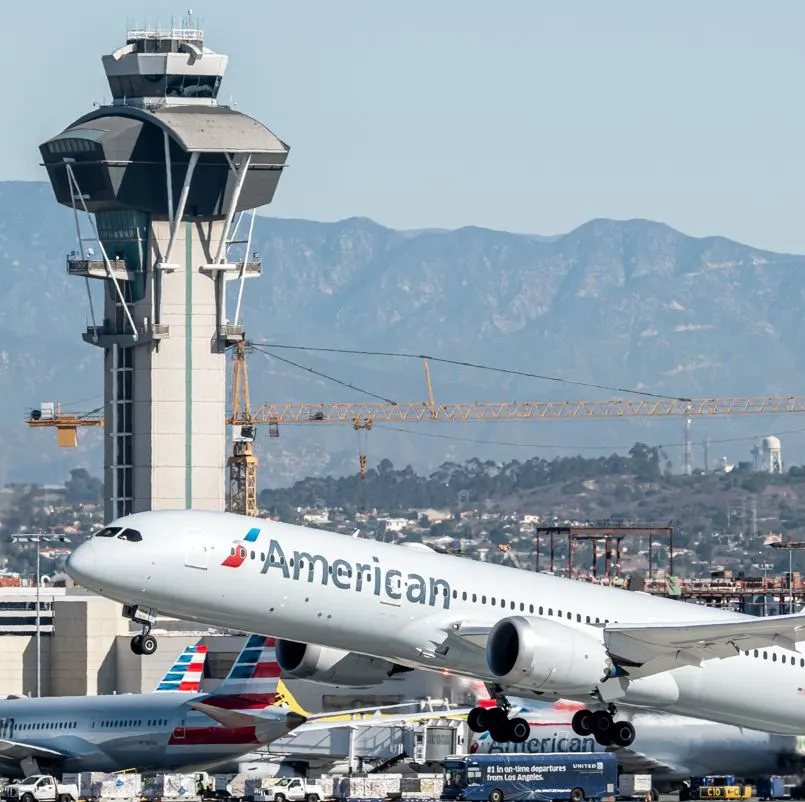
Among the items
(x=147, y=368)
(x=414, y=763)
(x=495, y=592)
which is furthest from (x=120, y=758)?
(x=147, y=368)

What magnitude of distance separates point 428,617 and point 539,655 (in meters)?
3.70

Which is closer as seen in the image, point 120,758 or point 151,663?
point 120,758

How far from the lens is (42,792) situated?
91625 millimetres

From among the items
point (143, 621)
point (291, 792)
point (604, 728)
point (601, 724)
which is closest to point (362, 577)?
point (143, 621)

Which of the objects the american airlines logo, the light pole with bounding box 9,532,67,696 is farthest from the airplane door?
the light pole with bounding box 9,532,67,696

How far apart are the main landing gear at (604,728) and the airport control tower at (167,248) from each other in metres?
126

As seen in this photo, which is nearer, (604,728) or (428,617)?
(428,617)

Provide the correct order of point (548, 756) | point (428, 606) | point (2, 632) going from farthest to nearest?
point (2, 632)
point (548, 756)
point (428, 606)

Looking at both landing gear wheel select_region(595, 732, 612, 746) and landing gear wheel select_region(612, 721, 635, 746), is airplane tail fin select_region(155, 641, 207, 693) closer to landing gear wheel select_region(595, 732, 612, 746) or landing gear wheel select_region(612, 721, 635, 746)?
landing gear wheel select_region(595, 732, 612, 746)

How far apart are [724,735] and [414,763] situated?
59.3ft

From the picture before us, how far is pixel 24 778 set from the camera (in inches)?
3789

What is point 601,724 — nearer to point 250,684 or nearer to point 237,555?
point 237,555

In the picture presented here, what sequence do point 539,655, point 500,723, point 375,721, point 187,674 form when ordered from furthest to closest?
point 375,721, point 187,674, point 500,723, point 539,655

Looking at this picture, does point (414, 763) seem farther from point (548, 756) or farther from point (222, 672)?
point (222, 672)
